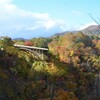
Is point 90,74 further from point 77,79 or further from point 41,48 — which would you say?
point 41,48

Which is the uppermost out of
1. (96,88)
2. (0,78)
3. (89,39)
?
(89,39)

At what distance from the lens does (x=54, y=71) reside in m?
52.5

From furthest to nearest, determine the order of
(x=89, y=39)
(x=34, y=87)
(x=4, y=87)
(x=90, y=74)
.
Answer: (x=89, y=39)
(x=90, y=74)
(x=34, y=87)
(x=4, y=87)

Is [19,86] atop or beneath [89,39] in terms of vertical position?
beneath

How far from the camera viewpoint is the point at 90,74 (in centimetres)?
5881

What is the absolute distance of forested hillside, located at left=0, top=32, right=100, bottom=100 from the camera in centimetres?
3984

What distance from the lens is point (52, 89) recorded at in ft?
153

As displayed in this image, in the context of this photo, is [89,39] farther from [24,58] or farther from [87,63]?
[24,58]

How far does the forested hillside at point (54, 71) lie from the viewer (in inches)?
1569

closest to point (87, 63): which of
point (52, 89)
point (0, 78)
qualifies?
point (52, 89)

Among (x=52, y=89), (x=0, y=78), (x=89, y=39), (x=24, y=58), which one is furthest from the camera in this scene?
(x=89, y=39)

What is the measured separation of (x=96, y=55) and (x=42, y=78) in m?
19.3

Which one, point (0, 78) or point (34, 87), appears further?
point (34, 87)

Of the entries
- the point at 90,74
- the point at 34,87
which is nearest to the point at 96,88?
the point at 90,74
